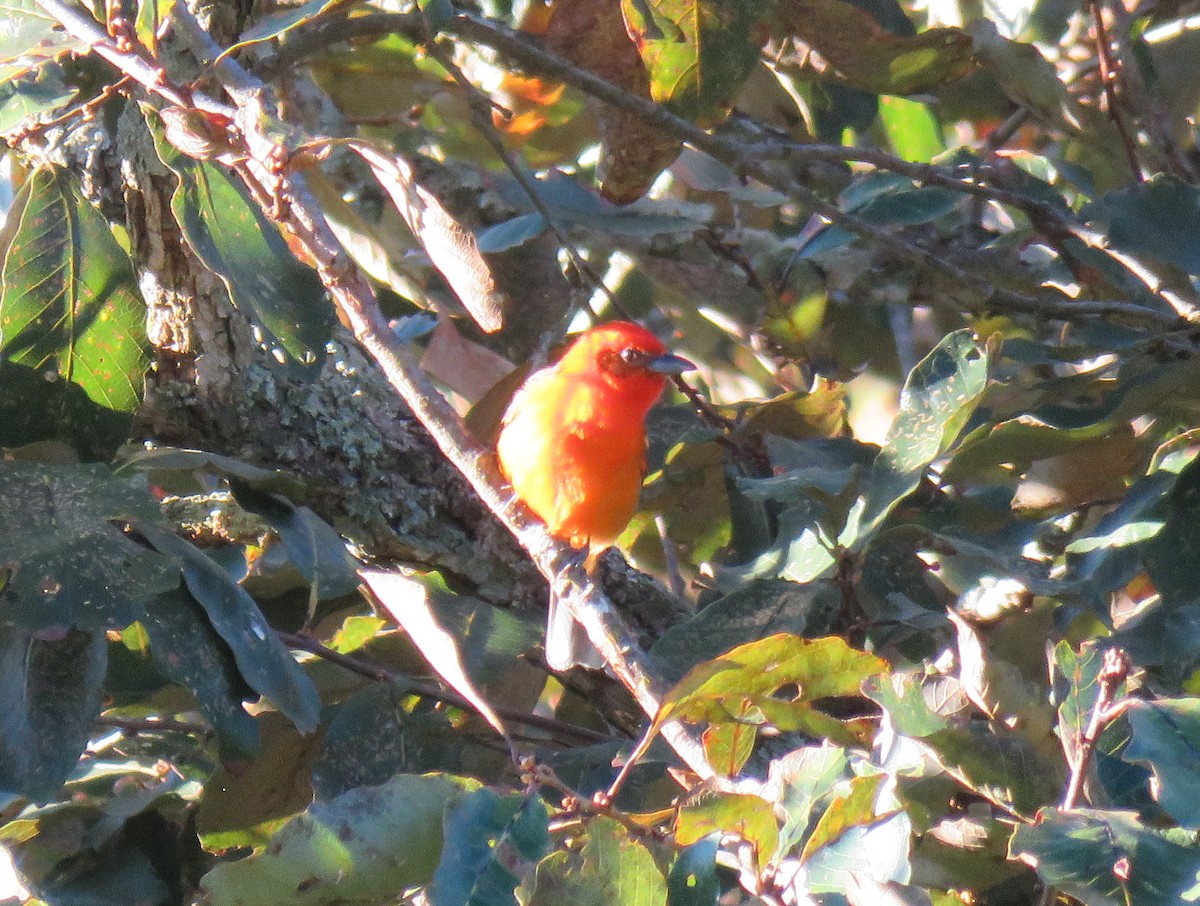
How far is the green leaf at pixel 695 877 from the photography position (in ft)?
4.80

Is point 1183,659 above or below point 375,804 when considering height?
below

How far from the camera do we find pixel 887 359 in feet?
13.7

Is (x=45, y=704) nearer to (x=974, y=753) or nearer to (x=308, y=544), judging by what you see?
(x=308, y=544)

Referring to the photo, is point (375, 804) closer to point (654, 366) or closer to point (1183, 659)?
point (1183, 659)

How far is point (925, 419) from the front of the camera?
2076mm

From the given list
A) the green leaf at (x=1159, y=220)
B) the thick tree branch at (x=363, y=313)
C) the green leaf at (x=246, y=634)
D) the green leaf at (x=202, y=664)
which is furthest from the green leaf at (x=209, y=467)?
the green leaf at (x=1159, y=220)

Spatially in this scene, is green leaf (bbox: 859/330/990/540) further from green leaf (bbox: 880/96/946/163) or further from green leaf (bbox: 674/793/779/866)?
green leaf (bbox: 880/96/946/163)

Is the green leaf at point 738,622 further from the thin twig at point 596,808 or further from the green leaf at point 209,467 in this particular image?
the green leaf at point 209,467

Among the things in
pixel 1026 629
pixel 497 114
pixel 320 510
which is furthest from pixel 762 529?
pixel 497 114

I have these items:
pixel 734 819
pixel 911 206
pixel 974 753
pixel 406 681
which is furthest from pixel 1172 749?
pixel 911 206

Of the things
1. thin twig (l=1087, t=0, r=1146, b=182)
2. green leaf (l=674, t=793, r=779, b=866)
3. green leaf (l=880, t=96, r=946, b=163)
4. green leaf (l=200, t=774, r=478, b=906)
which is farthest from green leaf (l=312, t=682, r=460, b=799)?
green leaf (l=880, t=96, r=946, b=163)

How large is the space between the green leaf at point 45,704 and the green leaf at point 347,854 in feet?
1.43

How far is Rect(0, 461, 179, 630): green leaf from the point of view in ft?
5.94

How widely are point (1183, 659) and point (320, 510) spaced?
5.67ft
